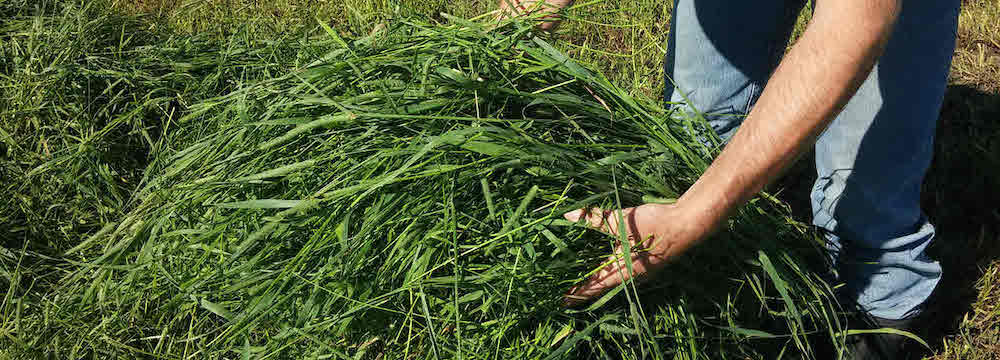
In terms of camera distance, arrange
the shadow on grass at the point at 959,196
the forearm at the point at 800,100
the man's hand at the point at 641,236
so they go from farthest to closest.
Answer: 1. the shadow on grass at the point at 959,196
2. the man's hand at the point at 641,236
3. the forearm at the point at 800,100

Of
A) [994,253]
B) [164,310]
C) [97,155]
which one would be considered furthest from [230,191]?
[994,253]

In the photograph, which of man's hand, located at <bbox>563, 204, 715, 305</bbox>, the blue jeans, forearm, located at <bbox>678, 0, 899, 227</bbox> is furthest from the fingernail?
the blue jeans

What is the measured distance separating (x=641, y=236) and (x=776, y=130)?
0.28 m

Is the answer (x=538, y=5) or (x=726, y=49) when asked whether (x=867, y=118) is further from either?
(x=538, y=5)

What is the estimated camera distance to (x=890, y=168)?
167 centimetres

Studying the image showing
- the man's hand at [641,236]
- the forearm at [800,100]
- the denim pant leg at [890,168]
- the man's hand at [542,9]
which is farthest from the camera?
the man's hand at [542,9]

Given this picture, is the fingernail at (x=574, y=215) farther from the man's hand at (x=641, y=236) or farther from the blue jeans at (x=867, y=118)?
the blue jeans at (x=867, y=118)

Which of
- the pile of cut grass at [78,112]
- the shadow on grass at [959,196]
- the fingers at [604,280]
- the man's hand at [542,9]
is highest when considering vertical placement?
the man's hand at [542,9]

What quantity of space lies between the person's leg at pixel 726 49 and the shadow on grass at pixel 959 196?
58cm

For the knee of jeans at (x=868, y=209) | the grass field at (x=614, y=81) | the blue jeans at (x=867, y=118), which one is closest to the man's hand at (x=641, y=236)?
the blue jeans at (x=867, y=118)

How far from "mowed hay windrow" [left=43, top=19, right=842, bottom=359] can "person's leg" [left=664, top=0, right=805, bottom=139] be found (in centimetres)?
37

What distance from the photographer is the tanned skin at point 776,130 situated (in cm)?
114

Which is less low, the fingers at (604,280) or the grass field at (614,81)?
the fingers at (604,280)

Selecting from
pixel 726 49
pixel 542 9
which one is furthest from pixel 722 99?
pixel 542 9
